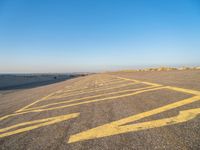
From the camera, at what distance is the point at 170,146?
2.12 metres

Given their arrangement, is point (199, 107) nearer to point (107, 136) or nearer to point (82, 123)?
point (107, 136)

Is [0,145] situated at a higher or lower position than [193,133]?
lower

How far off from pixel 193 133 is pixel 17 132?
136 inches

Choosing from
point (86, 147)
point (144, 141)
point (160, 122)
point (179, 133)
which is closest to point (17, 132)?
point (86, 147)

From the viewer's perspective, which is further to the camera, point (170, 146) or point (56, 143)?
point (56, 143)

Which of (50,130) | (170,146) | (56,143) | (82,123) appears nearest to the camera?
(170,146)

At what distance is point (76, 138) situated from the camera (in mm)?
2688

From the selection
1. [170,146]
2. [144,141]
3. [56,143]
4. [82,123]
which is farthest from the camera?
[82,123]

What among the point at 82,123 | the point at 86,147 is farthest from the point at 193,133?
the point at 82,123

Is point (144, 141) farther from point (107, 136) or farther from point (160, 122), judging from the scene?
point (160, 122)

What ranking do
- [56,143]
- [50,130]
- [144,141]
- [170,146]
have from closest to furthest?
[170,146]
[144,141]
[56,143]
[50,130]

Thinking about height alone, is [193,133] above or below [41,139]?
above

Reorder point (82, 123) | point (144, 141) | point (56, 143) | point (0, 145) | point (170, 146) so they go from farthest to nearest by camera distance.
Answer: point (82, 123)
point (0, 145)
point (56, 143)
point (144, 141)
point (170, 146)

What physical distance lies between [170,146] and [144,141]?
37 cm
